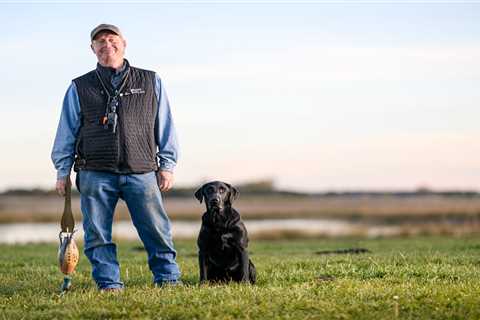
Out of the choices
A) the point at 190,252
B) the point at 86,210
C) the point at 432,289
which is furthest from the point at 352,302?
the point at 190,252

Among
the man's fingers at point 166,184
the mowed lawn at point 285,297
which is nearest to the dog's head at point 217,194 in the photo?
Answer: the man's fingers at point 166,184

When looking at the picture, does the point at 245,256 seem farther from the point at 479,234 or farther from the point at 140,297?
the point at 479,234

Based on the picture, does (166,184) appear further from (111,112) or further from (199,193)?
(111,112)

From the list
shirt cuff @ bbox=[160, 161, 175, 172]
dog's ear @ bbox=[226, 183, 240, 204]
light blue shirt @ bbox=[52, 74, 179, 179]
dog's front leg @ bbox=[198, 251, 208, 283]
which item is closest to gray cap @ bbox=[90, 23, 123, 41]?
light blue shirt @ bbox=[52, 74, 179, 179]

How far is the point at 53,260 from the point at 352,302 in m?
8.64

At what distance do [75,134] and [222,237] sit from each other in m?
1.99

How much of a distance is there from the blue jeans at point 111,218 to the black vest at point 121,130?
5.5 inches

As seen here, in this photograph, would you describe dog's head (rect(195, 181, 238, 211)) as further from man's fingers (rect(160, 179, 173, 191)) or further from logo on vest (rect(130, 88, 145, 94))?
logo on vest (rect(130, 88, 145, 94))

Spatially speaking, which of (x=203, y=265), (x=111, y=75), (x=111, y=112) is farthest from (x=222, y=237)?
(x=111, y=75)

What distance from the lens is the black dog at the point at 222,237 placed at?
31.0 ft

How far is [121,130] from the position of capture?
9.34 m

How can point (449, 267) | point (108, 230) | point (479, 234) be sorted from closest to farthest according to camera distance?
point (108, 230) < point (449, 267) < point (479, 234)

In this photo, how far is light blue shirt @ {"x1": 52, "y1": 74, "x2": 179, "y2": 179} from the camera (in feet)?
31.2

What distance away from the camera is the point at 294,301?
8211 millimetres
